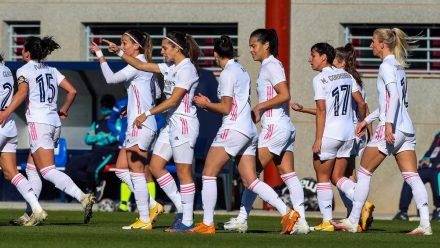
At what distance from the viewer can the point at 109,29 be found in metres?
24.1

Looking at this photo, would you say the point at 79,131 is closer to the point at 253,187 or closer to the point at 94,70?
the point at 94,70

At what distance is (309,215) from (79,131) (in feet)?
16.8

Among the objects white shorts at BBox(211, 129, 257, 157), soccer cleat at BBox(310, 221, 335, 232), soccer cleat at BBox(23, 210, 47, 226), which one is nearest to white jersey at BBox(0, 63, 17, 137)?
soccer cleat at BBox(23, 210, 47, 226)

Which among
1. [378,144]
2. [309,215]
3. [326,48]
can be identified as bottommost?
[309,215]

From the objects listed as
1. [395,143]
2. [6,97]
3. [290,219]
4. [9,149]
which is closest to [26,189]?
[9,149]

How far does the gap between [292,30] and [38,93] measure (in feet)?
29.9

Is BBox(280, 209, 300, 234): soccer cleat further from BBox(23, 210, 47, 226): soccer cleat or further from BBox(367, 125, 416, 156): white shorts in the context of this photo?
BBox(23, 210, 47, 226): soccer cleat

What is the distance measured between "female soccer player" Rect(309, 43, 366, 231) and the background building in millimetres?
8195

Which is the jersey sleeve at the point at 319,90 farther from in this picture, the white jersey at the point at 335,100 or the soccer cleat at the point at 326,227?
the soccer cleat at the point at 326,227

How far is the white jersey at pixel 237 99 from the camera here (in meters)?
13.0

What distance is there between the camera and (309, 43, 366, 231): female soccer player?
1415cm

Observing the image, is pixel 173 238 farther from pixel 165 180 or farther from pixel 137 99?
pixel 137 99

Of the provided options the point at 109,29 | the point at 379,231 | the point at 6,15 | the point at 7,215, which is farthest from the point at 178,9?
the point at 379,231

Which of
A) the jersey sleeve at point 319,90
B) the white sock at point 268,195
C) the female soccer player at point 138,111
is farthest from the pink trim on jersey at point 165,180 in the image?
the jersey sleeve at point 319,90
